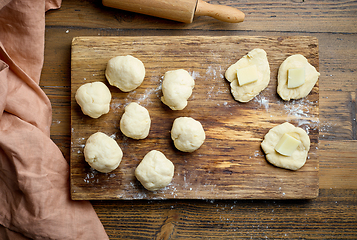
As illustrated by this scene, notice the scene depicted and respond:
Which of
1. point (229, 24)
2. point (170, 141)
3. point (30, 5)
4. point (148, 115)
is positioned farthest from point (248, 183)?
point (30, 5)

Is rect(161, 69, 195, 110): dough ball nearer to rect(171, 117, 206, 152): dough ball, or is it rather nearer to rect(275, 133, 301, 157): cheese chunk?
rect(171, 117, 206, 152): dough ball

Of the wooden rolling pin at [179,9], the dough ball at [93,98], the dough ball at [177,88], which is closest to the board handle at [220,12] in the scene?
the wooden rolling pin at [179,9]

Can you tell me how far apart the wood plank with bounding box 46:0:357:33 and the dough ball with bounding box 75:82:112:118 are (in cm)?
52

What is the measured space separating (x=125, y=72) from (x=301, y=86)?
1217 millimetres

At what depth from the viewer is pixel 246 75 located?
1589mm

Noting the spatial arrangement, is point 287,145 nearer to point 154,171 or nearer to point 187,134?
point 187,134

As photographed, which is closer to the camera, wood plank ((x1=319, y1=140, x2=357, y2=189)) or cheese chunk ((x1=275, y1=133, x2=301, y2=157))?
cheese chunk ((x1=275, y1=133, x2=301, y2=157))

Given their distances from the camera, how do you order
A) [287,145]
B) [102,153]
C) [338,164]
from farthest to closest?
[338,164], [287,145], [102,153]

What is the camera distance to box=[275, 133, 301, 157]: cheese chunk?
1578 mm

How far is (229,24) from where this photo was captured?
175 cm

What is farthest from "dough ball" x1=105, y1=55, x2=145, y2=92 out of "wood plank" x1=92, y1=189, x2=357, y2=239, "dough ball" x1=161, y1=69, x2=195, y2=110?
"wood plank" x1=92, y1=189, x2=357, y2=239

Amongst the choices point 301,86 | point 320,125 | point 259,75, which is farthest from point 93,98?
point 320,125

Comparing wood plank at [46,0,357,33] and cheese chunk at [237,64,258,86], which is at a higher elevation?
wood plank at [46,0,357,33]

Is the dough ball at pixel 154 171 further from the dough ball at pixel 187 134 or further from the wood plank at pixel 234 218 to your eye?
the wood plank at pixel 234 218
